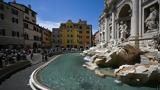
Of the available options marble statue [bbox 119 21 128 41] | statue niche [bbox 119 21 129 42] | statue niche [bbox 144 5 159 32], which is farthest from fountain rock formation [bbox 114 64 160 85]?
marble statue [bbox 119 21 128 41]

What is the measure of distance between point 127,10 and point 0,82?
30.2m

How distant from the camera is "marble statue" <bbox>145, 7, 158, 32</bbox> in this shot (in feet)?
91.6

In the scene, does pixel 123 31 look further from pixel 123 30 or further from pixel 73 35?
pixel 73 35

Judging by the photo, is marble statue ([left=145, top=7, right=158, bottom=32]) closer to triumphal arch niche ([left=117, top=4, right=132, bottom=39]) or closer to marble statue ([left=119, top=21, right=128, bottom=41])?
marble statue ([left=119, top=21, right=128, bottom=41])

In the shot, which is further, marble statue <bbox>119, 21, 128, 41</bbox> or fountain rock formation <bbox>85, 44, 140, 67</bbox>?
marble statue <bbox>119, 21, 128, 41</bbox>

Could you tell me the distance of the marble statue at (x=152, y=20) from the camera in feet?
91.6

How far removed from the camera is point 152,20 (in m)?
28.4

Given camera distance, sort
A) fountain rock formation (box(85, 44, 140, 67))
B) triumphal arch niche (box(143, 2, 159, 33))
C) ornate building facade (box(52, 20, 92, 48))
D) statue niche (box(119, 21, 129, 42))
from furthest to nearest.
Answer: ornate building facade (box(52, 20, 92, 48)) → statue niche (box(119, 21, 129, 42)) → triumphal arch niche (box(143, 2, 159, 33)) → fountain rock formation (box(85, 44, 140, 67))

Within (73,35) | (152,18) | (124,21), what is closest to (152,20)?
(152,18)

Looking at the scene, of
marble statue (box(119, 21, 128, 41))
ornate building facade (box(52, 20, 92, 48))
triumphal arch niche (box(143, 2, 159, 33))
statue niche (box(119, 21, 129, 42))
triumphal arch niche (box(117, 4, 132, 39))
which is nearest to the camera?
triumphal arch niche (box(143, 2, 159, 33))

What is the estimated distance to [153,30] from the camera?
1104 inches

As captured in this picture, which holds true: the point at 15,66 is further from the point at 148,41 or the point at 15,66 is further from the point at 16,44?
the point at 16,44

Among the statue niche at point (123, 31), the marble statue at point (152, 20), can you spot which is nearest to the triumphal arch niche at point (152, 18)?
the marble statue at point (152, 20)

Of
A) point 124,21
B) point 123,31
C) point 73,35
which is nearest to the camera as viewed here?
point 123,31
